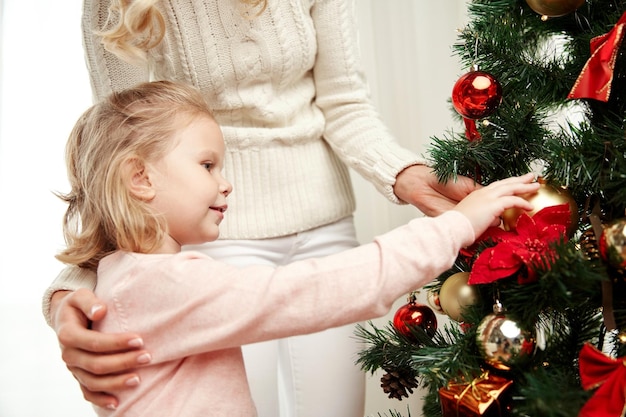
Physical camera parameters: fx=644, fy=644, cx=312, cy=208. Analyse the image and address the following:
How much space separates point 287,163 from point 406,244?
470mm

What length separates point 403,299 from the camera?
1611mm

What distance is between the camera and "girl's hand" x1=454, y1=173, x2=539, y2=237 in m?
0.72

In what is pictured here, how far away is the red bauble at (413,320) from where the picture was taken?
89cm

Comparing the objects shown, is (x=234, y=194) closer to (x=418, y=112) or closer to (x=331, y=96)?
(x=331, y=96)

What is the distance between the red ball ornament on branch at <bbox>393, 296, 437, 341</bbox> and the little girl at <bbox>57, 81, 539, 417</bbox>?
146 millimetres

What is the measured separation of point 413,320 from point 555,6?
17.7 inches

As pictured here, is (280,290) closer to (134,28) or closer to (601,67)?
(601,67)

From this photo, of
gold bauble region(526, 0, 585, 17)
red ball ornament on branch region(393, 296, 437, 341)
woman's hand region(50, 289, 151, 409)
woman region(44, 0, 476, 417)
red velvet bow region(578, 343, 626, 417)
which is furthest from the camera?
woman region(44, 0, 476, 417)

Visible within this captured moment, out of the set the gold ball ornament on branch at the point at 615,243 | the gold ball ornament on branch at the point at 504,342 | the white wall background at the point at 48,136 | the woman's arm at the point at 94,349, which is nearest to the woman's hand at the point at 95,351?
the woman's arm at the point at 94,349

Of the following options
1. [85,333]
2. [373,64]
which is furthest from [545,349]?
[373,64]

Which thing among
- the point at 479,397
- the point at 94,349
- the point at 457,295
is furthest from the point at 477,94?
the point at 94,349

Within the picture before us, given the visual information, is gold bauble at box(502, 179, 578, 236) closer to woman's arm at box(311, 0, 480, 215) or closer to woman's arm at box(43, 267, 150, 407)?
woman's arm at box(311, 0, 480, 215)

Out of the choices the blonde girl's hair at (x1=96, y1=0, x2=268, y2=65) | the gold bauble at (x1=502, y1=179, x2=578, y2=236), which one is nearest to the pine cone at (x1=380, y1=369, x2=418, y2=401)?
the gold bauble at (x1=502, y1=179, x2=578, y2=236)

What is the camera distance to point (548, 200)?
71cm
